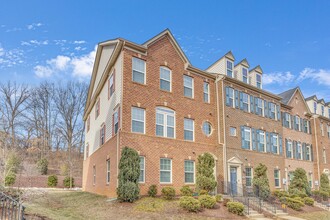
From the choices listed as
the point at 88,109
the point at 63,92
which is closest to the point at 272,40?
the point at 88,109

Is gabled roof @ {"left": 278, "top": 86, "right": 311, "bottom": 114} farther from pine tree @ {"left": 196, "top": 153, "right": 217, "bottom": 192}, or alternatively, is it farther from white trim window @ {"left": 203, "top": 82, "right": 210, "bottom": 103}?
pine tree @ {"left": 196, "top": 153, "right": 217, "bottom": 192}

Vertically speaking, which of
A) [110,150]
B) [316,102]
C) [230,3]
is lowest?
[110,150]

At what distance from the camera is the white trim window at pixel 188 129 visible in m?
19.6

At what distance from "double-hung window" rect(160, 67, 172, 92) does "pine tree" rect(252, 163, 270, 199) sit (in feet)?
30.0

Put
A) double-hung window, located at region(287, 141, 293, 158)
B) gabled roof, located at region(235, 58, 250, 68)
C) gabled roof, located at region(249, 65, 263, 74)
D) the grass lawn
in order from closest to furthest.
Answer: the grass lawn, gabled roof, located at region(235, 58, 250, 68), gabled roof, located at region(249, 65, 263, 74), double-hung window, located at region(287, 141, 293, 158)

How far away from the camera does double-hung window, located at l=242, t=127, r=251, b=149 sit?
76.3ft

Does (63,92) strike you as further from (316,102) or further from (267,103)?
(316,102)

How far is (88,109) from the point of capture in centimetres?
2945

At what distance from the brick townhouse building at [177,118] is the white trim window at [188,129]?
69mm

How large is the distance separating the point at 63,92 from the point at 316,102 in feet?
129

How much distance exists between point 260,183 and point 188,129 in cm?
652

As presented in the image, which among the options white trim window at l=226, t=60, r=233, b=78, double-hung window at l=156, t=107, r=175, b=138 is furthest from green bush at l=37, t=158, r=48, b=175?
white trim window at l=226, t=60, r=233, b=78

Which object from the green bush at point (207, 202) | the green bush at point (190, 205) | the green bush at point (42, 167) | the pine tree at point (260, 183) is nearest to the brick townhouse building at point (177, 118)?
the pine tree at point (260, 183)

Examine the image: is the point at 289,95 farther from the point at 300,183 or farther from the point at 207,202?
the point at 207,202
